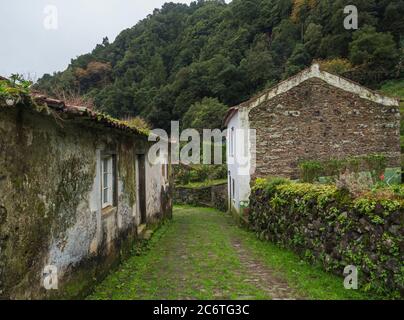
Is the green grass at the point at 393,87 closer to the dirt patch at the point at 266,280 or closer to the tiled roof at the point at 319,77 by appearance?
the tiled roof at the point at 319,77

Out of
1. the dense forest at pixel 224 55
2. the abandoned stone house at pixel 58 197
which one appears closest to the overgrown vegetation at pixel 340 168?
the abandoned stone house at pixel 58 197

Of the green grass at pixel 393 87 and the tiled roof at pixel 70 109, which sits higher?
the green grass at pixel 393 87

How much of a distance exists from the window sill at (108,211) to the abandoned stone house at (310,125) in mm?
8338

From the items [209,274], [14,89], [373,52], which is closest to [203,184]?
[373,52]

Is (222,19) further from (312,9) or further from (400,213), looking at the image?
(400,213)

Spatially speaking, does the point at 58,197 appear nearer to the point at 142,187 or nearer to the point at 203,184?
the point at 142,187

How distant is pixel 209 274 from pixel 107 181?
9.32 feet

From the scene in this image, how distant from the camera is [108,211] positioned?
771cm

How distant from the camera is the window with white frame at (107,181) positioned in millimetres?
7848

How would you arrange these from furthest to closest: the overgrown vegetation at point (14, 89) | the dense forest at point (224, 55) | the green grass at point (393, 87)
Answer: the dense forest at point (224, 55)
the green grass at point (393, 87)
the overgrown vegetation at point (14, 89)

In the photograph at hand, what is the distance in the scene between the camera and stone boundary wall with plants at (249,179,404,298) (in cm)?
561

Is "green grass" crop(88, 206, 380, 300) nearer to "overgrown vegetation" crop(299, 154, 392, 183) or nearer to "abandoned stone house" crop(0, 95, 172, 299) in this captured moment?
"abandoned stone house" crop(0, 95, 172, 299)
